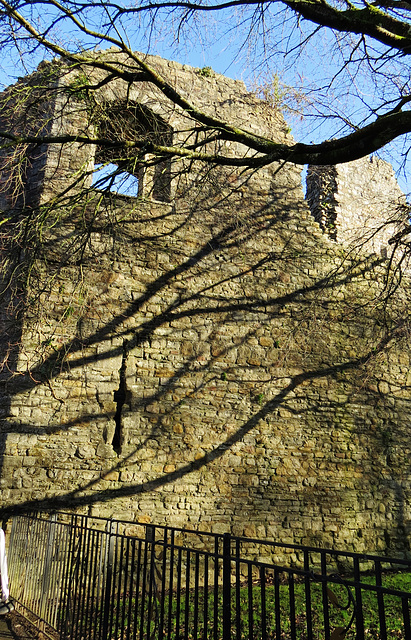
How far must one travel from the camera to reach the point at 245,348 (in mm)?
8195

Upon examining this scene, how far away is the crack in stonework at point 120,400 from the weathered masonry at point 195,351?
0.02 m

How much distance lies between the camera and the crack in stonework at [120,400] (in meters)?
7.00

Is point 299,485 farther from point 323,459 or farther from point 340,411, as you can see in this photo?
point 340,411

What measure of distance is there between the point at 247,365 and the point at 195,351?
3.18ft

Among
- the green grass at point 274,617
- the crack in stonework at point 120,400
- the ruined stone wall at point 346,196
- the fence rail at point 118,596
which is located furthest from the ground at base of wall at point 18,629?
the ruined stone wall at point 346,196

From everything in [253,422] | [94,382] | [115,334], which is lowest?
[253,422]

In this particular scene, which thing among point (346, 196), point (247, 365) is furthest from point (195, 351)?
→ point (346, 196)

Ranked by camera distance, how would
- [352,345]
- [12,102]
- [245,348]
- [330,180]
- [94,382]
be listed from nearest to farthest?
[94,382] → [12,102] → [245,348] → [352,345] → [330,180]

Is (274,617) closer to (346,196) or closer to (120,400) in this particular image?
(120,400)

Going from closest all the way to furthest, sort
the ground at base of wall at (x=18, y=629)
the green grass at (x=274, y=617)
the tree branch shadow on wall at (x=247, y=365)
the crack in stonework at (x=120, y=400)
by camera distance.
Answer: the ground at base of wall at (x=18, y=629) → the green grass at (x=274, y=617) → the tree branch shadow on wall at (x=247, y=365) → the crack in stonework at (x=120, y=400)

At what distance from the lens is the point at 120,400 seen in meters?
7.24

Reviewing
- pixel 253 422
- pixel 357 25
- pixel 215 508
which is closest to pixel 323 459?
pixel 253 422

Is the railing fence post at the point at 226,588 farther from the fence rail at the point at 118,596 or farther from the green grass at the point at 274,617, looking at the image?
the green grass at the point at 274,617

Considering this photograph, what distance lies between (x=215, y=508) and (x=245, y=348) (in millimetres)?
2631
